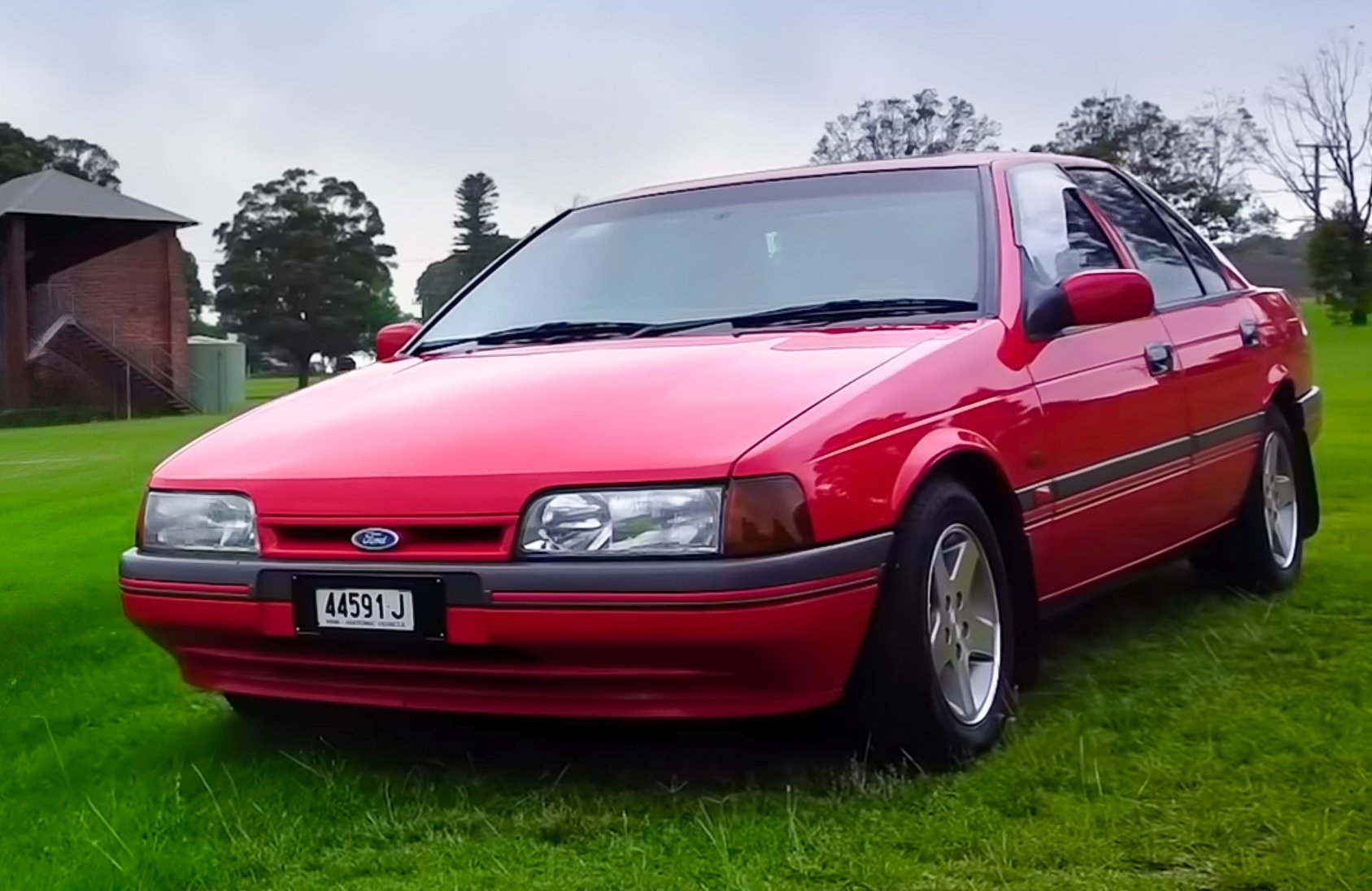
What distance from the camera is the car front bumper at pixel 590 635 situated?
2992mm

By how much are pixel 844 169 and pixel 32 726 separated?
2.71 m

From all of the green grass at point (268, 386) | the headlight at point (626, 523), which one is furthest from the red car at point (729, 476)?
the green grass at point (268, 386)

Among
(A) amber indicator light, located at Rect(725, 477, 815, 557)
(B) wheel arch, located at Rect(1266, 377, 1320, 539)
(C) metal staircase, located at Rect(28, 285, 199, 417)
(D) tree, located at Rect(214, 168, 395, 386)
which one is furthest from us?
(D) tree, located at Rect(214, 168, 395, 386)

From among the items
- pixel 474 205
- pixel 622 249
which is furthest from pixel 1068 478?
pixel 474 205

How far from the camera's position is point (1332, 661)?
4305mm

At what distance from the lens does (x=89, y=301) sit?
162ft

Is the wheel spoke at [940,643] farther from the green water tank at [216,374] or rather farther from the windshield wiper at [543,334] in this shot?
the green water tank at [216,374]

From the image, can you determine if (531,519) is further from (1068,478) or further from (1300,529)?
(1300,529)

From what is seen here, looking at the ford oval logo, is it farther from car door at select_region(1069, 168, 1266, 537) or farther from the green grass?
the green grass

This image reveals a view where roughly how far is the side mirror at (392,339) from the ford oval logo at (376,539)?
176 centimetres

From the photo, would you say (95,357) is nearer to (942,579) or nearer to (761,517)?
(942,579)

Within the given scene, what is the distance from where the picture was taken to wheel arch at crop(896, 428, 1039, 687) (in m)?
3.44

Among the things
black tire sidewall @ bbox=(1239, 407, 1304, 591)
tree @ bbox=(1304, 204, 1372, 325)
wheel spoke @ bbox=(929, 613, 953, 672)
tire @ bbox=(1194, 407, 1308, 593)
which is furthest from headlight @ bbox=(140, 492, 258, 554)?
tree @ bbox=(1304, 204, 1372, 325)

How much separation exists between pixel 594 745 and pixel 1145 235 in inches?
103
